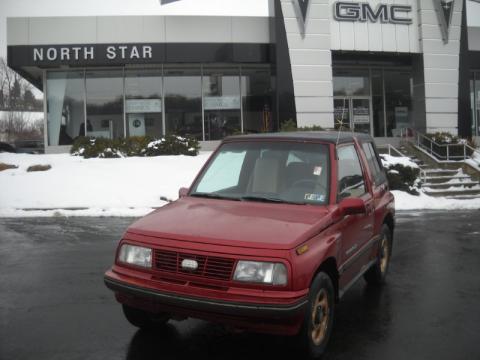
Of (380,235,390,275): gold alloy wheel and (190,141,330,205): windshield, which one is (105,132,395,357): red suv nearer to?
(190,141,330,205): windshield

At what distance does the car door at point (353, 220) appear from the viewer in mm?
4535

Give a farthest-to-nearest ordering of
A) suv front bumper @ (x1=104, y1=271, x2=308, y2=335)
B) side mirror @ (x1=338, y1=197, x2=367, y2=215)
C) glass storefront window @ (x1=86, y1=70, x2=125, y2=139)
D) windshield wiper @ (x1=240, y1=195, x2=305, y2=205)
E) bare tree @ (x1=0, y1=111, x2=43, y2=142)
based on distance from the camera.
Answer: bare tree @ (x1=0, y1=111, x2=43, y2=142) < glass storefront window @ (x1=86, y1=70, x2=125, y2=139) < windshield wiper @ (x1=240, y1=195, x2=305, y2=205) < side mirror @ (x1=338, y1=197, x2=367, y2=215) < suv front bumper @ (x1=104, y1=271, x2=308, y2=335)

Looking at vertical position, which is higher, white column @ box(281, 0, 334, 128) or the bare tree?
the bare tree

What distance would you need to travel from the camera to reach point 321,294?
4.00 m

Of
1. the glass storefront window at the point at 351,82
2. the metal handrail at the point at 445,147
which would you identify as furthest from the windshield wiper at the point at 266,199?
the glass storefront window at the point at 351,82

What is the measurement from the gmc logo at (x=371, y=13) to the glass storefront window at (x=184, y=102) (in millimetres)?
6497

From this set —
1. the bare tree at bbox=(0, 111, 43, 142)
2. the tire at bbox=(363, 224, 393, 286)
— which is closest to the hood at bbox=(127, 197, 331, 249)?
the tire at bbox=(363, 224, 393, 286)

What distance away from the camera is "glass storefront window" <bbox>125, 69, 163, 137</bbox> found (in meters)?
22.0

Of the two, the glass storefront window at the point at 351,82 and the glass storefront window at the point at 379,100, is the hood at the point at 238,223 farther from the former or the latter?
the glass storefront window at the point at 379,100

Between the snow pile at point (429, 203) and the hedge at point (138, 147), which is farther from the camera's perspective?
the hedge at point (138, 147)

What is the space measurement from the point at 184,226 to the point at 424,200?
1215 cm

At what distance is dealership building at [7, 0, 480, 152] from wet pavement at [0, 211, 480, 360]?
13310 millimetres

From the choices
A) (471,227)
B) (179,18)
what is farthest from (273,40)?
(471,227)

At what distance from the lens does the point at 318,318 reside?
4.03 meters
